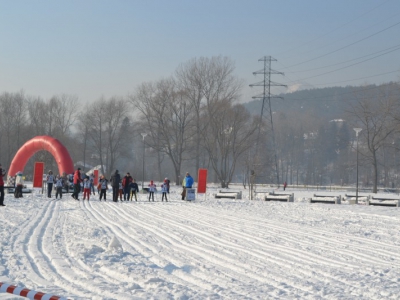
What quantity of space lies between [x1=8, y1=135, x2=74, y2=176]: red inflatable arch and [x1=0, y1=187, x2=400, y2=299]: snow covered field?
84.2 feet

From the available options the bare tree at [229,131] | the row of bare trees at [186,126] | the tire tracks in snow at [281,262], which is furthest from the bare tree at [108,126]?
the tire tracks in snow at [281,262]

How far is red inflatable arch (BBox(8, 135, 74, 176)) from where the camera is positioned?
43.6 m

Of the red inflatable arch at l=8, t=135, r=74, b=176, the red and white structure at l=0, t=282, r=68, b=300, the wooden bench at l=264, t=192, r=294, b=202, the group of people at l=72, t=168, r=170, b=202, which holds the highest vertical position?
the red inflatable arch at l=8, t=135, r=74, b=176

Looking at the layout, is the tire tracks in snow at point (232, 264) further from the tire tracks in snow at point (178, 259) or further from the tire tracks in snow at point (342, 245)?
the tire tracks in snow at point (342, 245)

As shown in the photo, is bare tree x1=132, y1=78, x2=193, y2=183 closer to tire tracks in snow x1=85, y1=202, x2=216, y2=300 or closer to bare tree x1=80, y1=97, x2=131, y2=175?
bare tree x1=80, y1=97, x2=131, y2=175

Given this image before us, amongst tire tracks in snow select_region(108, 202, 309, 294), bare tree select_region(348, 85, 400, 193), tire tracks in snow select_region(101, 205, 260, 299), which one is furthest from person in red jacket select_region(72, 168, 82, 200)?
bare tree select_region(348, 85, 400, 193)

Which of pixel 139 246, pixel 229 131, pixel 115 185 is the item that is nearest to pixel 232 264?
pixel 139 246

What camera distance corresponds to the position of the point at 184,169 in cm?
13000

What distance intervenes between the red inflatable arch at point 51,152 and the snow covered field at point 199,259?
25.6 m

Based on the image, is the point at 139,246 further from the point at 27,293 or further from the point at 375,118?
the point at 375,118

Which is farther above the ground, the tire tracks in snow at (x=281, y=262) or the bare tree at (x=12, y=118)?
the bare tree at (x=12, y=118)

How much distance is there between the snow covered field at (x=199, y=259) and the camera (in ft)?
26.5

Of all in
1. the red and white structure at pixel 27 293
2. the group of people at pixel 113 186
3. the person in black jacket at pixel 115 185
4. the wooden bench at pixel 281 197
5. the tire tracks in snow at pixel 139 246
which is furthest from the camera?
the wooden bench at pixel 281 197

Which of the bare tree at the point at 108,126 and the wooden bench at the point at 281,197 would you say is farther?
the bare tree at the point at 108,126
